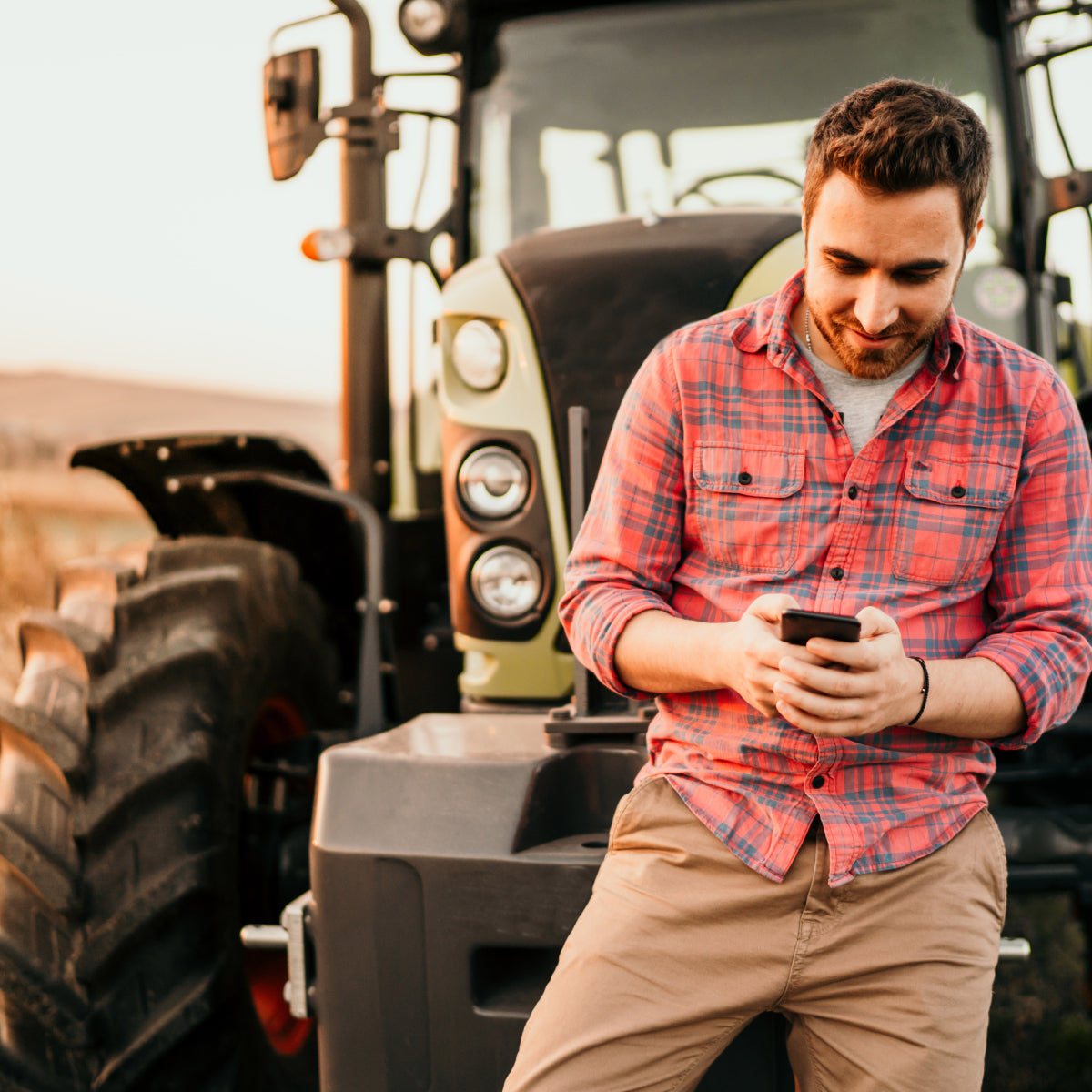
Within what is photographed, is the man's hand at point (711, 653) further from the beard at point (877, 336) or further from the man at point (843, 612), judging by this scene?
the beard at point (877, 336)

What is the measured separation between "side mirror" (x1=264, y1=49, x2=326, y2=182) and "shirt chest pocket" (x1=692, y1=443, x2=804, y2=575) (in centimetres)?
172

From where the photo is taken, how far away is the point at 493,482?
2.63m

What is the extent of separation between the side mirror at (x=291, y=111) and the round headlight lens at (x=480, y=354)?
0.70m

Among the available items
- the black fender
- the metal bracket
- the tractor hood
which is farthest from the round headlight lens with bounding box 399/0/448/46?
the metal bracket

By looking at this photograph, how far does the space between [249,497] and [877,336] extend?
2.18 metres

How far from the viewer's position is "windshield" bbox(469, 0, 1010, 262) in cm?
304

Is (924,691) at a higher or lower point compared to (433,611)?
higher

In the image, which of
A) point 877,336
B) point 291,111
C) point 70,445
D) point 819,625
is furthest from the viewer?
point 70,445

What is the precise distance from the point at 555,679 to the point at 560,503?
0.38 m

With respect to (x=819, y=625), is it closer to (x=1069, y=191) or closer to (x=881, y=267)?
(x=881, y=267)

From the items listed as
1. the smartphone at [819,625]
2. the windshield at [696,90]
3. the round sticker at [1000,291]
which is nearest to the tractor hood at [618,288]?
the windshield at [696,90]

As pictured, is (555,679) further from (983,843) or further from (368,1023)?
(983,843)

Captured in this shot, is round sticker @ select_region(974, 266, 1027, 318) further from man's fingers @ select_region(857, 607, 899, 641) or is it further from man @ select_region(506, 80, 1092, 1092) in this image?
man's fingers @ select_region(857, 607, 899, 641)

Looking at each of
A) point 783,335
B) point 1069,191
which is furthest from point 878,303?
point 1069,191
